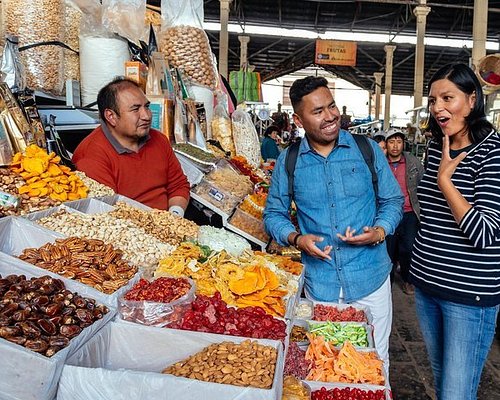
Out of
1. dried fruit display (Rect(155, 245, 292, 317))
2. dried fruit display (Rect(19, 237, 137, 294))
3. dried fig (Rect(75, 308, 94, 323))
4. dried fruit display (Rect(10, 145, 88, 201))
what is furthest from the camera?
dried fruit display (Rect(10, 145, 88, 201))

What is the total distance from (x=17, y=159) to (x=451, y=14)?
17011mm

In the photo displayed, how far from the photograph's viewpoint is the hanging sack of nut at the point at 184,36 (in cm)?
457

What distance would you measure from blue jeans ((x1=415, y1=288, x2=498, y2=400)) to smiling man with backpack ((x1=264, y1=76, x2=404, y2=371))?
31cm

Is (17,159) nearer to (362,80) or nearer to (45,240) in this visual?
(45,240)

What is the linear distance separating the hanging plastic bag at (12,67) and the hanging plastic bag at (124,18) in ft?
3.29

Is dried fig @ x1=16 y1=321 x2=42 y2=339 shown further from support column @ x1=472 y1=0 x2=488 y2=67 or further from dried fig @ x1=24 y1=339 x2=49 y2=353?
support column @ x1=472 y1=0 x2=488 y2=67

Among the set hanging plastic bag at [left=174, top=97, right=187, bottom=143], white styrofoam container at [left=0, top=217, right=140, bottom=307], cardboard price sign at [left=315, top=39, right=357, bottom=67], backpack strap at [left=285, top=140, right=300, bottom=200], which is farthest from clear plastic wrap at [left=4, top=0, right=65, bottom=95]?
cardboard price sign at [left=315, top=39, right=357, bottom=67]

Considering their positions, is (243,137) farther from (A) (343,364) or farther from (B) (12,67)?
(A) (343,364)

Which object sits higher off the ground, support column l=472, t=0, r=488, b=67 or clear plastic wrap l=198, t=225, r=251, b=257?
support column l=472, t=0, r=488, b=67

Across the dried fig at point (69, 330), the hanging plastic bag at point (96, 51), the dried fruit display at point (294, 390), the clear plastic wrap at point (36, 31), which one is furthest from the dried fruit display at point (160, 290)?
the hanging plastic bag at point (96, 51)

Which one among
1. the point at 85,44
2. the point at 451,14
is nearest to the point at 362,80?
the point at 451,14

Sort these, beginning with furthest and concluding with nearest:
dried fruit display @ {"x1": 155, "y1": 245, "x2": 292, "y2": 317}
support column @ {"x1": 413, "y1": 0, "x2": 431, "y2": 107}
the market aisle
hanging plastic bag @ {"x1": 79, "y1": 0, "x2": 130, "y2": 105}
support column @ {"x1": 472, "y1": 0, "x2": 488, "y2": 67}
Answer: support column @ {"x1": 413, "y1": 0, "x2": 431, "y2": 107} → support column @ {"x1": 472, "y1": 0, "x2": 488, "y2": 67} → hanging plastic bag @ {"x1": 79, "y1": 0, "x2": 130, "y2": 105} → the market aisle → dried fruit display @ {"x1": 155, "y1": 245, "x2": 292, "y2": 317}

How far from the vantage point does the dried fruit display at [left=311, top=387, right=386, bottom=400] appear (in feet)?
5.41

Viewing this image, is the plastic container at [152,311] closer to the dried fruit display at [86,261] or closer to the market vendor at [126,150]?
the dried fruit display at [86,261]
